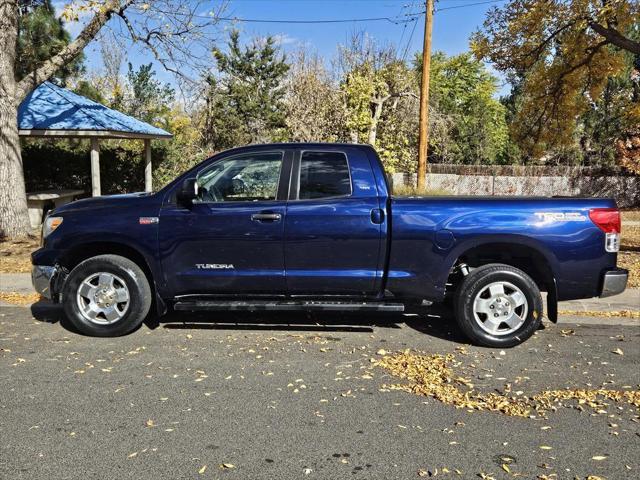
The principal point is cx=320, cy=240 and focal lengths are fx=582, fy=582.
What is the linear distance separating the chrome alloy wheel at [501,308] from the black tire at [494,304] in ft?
0.04

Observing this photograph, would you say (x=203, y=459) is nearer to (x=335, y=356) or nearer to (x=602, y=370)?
(x=335, y=356)

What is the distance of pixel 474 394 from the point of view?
440 centimetres

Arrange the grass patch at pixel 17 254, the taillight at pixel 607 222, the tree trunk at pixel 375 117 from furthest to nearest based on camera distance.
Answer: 1. the tree trunk at pixel 375 117
2. the grass patch at pixel 17 254
3. the taillight at pixel 607 222

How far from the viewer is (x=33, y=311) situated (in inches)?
274

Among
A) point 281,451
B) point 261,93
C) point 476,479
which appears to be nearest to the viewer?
point 476,479

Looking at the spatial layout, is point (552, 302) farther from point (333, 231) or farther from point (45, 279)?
point (45, 279)

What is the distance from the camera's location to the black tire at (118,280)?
5703 mm

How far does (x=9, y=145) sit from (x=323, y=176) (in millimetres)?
8036

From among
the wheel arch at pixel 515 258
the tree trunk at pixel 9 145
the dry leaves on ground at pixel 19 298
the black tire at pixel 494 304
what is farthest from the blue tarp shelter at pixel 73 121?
the black tire at pixel 494 304

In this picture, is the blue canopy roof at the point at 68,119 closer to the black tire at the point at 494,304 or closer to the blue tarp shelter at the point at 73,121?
the blue tarp shelter at the point at 73,121

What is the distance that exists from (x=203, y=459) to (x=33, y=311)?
15.0 ft

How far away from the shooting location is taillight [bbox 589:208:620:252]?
5344mm

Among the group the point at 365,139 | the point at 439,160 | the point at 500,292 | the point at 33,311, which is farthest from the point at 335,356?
the point at 439,160

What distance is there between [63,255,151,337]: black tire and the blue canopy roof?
30.6 ft
